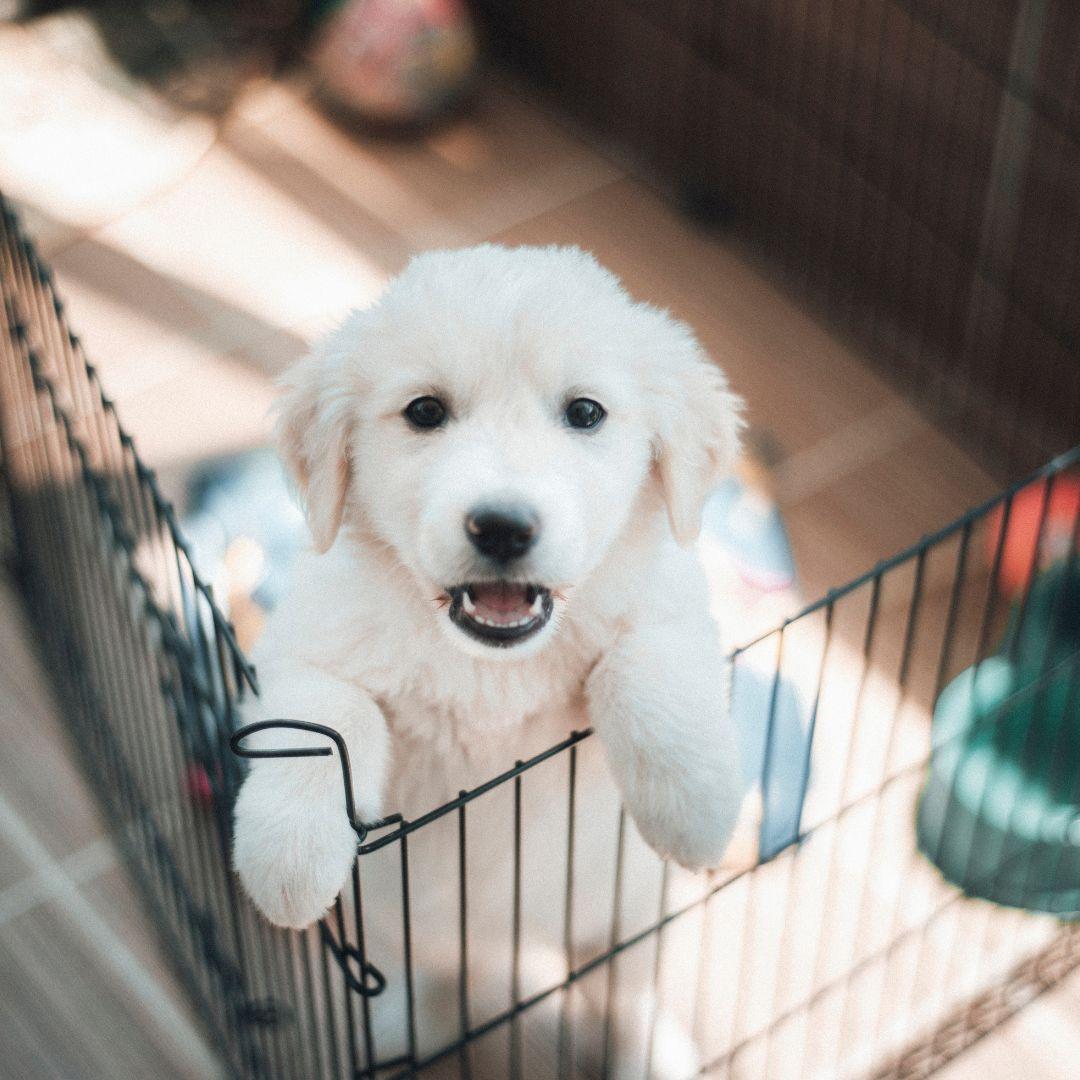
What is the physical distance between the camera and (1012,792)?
2.33 metres

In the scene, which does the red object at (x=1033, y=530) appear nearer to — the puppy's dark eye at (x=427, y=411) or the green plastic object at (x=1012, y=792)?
the green plastic object at (x=1012, y=792)

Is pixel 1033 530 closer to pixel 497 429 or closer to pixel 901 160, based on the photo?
pixel 901 160

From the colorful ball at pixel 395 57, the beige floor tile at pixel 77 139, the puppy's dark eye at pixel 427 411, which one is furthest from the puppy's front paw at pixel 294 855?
the colorful ball at pixel 395 57

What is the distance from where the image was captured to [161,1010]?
237 cm

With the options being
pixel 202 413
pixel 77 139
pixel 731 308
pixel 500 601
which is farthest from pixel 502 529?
pixel 77 139

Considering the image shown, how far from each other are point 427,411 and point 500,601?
0.66 feet

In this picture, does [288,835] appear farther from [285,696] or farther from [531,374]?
[531,374]

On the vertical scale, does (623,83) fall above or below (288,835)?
below

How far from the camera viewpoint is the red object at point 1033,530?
2623mm

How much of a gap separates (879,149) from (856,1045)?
Result: 173 centimetres

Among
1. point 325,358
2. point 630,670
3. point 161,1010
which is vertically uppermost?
point 325,358

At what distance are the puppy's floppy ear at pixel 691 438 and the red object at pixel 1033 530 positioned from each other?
1038 mm

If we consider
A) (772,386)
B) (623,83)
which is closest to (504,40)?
(623,83)

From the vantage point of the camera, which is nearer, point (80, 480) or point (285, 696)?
point (285, 696)
